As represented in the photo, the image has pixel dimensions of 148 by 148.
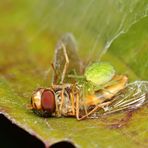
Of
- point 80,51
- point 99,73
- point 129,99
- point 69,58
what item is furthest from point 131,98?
point 80,51

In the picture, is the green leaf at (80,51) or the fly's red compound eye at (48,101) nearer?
the green leaf at (80,51)

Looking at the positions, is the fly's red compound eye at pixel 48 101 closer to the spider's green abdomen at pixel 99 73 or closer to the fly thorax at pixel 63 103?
the fly thorax at pixel 63 103

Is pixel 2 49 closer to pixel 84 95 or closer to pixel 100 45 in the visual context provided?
pixel 100 45

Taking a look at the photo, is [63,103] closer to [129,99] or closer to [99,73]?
[99,73]

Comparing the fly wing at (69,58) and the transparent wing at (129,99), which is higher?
the fly wing at (69,58)

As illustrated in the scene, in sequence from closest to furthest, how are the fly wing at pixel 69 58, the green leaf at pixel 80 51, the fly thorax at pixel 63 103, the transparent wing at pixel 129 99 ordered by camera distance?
1. the green leaf at pixel 80 51
2. the transparent wing at pixel 129 99
3. the fly thorax at pixel 63 103
4. the fly wing at pixel 69 58

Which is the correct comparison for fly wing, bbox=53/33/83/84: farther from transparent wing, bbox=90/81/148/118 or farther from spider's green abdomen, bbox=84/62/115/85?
transparent wing, bbox=90/81/148/118

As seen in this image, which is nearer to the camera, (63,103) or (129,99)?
(129,99)

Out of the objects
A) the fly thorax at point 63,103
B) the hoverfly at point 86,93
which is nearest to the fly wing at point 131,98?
the hoverfly at point 86,93
